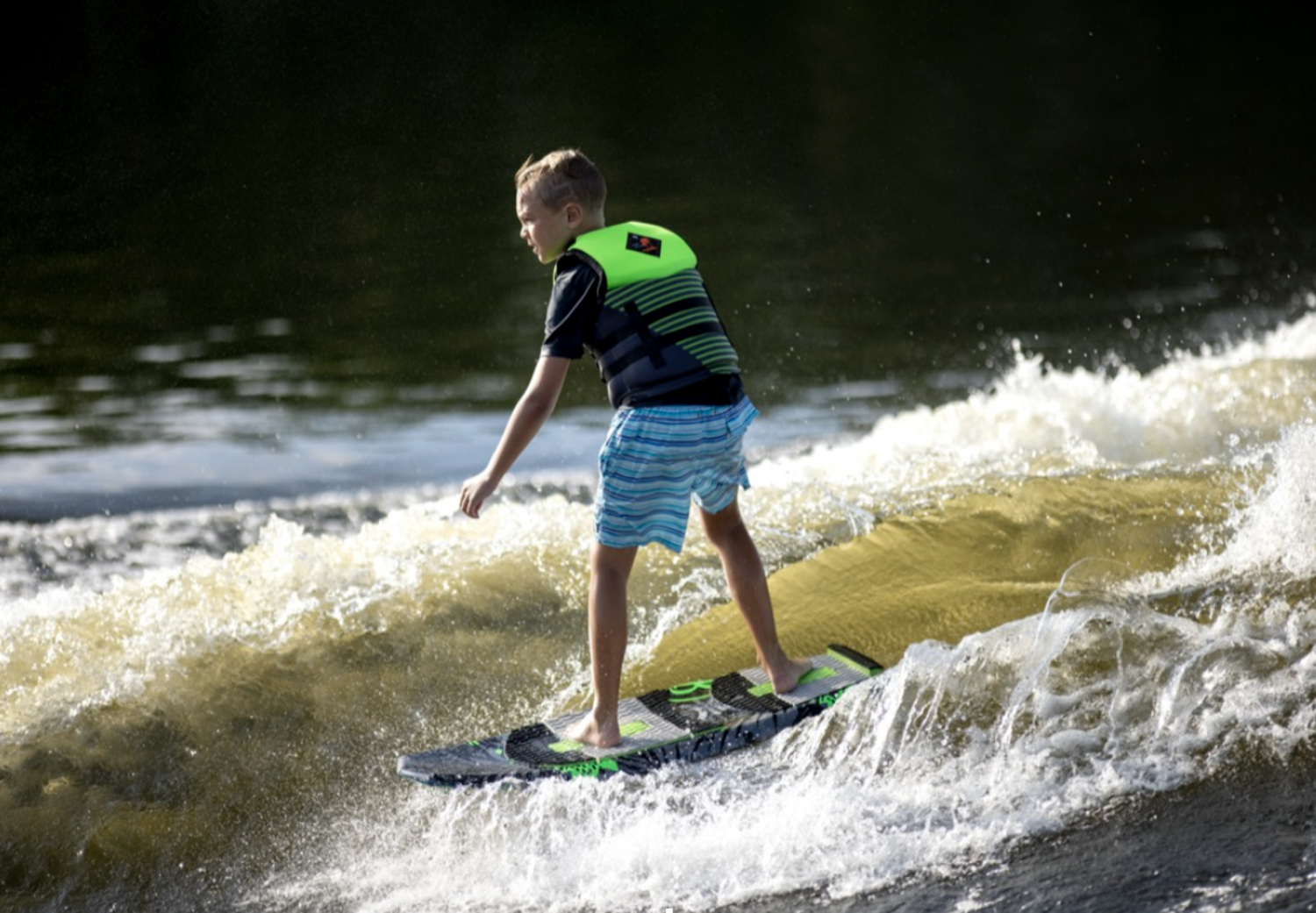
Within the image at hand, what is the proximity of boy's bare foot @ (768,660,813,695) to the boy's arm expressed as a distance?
0.98 metres

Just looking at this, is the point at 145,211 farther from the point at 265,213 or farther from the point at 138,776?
the point at 138,776

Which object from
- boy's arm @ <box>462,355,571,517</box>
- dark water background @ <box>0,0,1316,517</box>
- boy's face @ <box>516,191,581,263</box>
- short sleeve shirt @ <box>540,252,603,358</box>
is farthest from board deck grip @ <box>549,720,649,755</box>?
dark water background @ <box>0,0,1316,517</box>

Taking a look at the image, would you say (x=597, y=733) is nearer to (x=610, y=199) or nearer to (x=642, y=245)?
(x=642, y=245)

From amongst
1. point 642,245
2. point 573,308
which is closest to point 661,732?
point 573,308

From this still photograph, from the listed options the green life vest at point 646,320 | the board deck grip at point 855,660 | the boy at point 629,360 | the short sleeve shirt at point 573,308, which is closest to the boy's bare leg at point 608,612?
the boy at point 629,360

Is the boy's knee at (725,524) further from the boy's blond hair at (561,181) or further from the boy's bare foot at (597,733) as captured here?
the boy's blond hair at (561,181)

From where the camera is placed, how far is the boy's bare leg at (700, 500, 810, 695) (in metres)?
4.09

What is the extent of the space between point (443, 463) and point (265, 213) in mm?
6770

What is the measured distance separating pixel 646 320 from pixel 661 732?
106 cm

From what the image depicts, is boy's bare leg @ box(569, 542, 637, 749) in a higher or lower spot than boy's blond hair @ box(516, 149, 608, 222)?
lower

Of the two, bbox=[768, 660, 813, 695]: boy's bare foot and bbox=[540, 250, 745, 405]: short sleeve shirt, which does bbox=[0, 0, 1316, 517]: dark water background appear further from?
bbox=[540, 250, 745, 405]: short sleeve shirt

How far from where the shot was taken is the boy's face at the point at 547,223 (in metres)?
3.86

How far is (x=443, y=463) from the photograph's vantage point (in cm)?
755

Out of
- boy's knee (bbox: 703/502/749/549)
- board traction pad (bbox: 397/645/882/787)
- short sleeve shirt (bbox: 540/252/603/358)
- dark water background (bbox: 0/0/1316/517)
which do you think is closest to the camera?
short sleeve shirt (bbox: 540/252/603/358)
